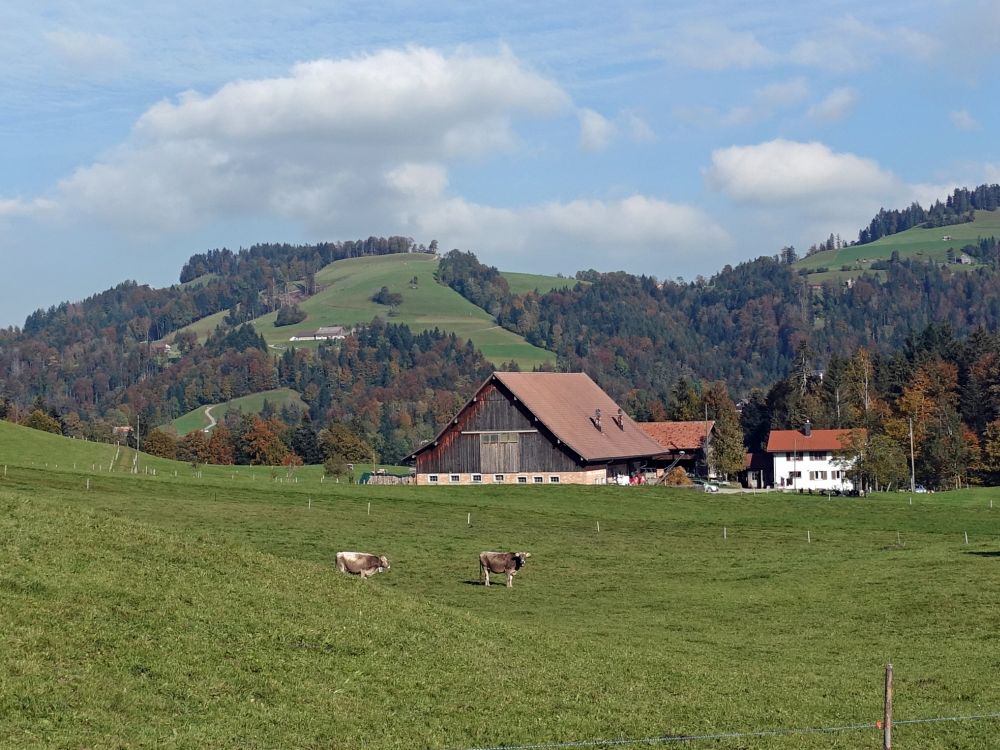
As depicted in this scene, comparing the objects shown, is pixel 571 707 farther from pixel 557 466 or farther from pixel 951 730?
pixel 557 466

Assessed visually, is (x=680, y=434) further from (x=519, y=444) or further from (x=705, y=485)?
(x=519, y=444)

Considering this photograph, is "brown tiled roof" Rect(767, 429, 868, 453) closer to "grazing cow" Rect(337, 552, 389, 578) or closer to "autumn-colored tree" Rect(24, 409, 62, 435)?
"autumn-colored tree" Rect(24, 409, 62, 435)

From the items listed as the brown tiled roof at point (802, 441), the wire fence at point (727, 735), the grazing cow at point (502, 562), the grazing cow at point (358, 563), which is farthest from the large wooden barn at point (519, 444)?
the wire fence at point (727, 735)

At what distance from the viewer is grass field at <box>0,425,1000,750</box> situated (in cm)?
1933

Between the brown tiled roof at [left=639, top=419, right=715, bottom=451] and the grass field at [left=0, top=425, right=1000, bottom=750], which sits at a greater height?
the brown tiled roof at [left=639, top=419, right=715, bottom=451]

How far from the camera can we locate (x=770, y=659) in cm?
2866

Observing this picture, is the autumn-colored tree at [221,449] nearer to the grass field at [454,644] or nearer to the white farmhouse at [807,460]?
the white farmhouse at [807,460]

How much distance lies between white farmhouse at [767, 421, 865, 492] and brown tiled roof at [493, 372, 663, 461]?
33.2 m

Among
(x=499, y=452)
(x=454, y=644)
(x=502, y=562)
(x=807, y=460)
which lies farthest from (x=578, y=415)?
(x=454, y=644)

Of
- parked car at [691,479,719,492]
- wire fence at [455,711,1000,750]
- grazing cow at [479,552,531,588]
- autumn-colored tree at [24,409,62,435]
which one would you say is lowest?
wire fence at [455,711,1000,750]

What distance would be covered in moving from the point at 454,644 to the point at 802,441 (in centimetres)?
11891

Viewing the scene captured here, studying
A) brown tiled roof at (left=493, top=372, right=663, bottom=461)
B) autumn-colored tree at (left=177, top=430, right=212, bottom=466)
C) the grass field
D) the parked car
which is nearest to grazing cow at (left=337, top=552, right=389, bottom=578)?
the grass field

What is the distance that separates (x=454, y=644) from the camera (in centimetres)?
2555

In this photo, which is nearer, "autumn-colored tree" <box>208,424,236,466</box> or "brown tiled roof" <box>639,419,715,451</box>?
"brown tiled roof" <box>639,419,715,451</box>
